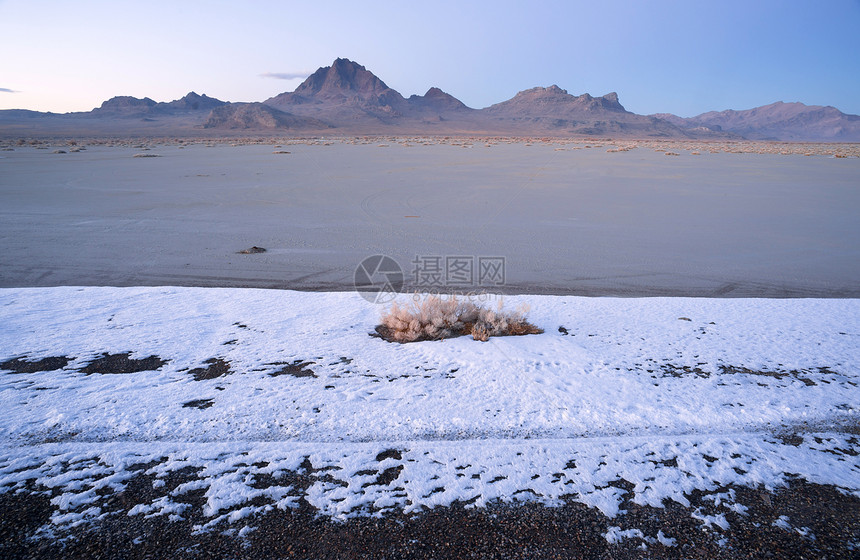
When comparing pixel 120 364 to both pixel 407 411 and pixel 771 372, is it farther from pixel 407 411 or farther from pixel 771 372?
pixel 771 372

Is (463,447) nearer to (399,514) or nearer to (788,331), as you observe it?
(399,514)

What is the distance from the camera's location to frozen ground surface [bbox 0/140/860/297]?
285 inches

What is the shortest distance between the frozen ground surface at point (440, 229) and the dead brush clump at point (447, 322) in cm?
177

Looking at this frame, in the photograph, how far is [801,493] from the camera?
8.70 ft

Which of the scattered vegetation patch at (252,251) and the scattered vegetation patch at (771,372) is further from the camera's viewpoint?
the scattered vegetation patch at (252,251)

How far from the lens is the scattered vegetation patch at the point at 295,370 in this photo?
12.9 ft

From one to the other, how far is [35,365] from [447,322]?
11.5 ft

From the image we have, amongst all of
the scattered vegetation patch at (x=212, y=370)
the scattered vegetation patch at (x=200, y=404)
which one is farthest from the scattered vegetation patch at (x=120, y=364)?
the scattered vegetation patch at (x=200, y=404)

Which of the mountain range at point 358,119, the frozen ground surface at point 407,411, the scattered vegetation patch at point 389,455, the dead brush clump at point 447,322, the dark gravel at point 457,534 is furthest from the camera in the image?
the mountain range at point 358,119

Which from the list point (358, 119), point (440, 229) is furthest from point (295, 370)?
point (358, 119)

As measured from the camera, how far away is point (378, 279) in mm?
7082

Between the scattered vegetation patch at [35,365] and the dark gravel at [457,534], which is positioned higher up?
the scattered vegetation patch at [35,365]

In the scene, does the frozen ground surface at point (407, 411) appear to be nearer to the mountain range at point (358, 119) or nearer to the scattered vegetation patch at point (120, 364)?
the scattered vegetation patch at point (120, 364)

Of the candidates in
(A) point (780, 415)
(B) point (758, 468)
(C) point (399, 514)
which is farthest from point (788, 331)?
(C) point (399, 514)
